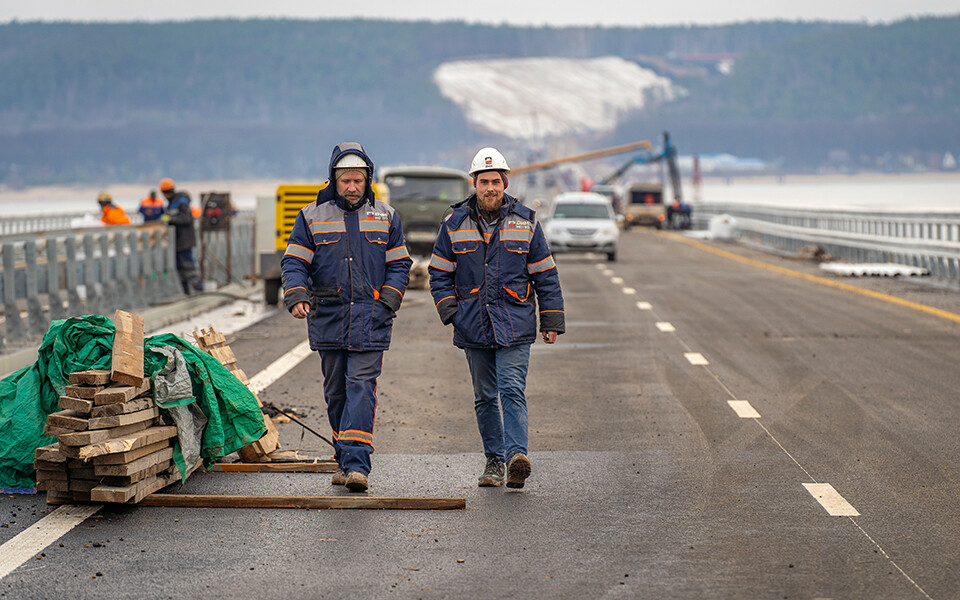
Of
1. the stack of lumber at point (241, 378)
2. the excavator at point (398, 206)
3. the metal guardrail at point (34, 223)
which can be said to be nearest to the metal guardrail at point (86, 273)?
the excavator at point (398, 206)

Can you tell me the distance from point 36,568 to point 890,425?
5710 mm

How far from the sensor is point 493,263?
7.79m

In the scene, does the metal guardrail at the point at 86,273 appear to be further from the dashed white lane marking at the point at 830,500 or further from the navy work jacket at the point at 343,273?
the dashed white lane marking at the point at 830,500

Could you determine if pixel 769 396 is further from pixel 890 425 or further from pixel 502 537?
pixel 502 537

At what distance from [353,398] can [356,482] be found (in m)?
0.46

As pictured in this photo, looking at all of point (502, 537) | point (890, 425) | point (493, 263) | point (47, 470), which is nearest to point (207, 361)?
point (47, 470)

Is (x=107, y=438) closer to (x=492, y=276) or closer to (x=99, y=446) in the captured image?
(x=99, y=446)

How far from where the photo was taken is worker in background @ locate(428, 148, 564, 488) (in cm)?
774

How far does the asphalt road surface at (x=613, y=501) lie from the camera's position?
589 cm

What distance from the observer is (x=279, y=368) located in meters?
13.1

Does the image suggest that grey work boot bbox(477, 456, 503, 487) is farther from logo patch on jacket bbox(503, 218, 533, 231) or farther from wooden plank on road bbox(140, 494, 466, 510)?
logo patch on jacket bbox(503, 218, 533, 231)

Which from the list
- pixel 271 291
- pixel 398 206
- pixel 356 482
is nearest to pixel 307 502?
pixel 356 482

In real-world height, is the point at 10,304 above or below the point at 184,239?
below

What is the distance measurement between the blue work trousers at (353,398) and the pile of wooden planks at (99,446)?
98 cm
